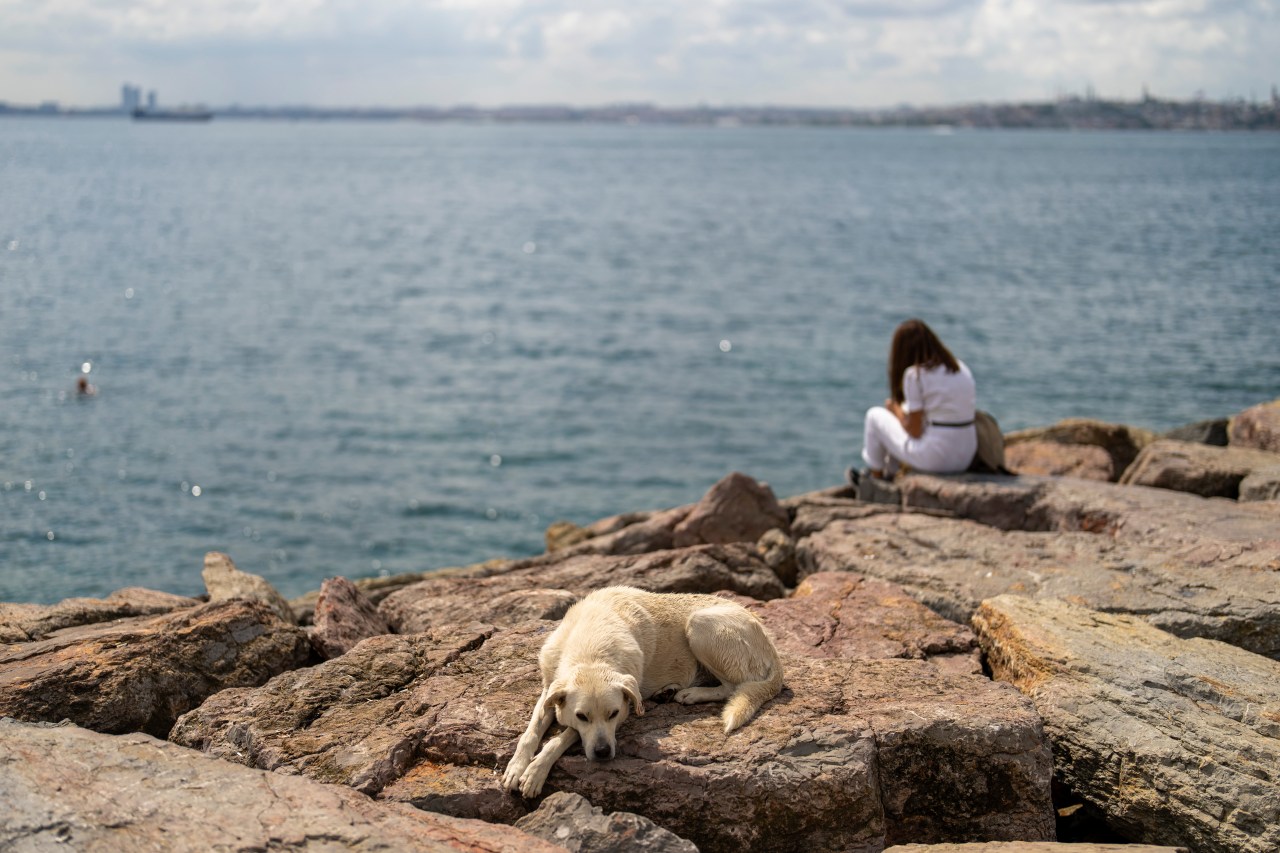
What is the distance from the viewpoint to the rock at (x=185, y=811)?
448cm

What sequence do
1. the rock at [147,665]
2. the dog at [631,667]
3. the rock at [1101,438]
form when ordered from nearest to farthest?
the dog at [631,667], the rock at [147,665], the rock at [1101,438]

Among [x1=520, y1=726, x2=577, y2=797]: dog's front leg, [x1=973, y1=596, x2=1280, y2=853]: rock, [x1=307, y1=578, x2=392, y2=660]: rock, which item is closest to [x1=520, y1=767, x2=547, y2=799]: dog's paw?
[x1=520, y1=726, x2=577, y2=797]: dog's front leg

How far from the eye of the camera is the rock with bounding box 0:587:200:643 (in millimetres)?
7535

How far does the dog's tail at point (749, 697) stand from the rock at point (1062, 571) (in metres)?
2.40

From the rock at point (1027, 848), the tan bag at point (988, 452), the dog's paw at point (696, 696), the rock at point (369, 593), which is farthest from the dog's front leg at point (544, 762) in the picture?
the tan bag at point (988, 452)

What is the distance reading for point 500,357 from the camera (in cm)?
3017

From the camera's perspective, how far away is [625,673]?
5.66m

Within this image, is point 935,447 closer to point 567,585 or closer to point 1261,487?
point 1261,487

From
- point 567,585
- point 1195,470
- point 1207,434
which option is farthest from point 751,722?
point 1207,434

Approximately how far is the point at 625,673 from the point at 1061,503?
5660 millimetres

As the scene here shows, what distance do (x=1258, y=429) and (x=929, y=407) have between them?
5341 millimetres

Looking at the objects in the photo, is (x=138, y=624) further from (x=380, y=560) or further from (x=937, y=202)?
(x=937, y=202)

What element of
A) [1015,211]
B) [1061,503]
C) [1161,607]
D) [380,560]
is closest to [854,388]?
[380,560]

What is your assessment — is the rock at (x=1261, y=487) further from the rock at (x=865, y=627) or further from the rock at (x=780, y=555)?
the rock at (x=865, y=627)
